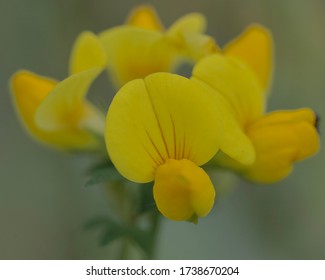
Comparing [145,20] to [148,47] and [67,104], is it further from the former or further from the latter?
[67,104]

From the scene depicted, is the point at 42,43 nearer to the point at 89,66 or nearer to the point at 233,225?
the point at 233,225

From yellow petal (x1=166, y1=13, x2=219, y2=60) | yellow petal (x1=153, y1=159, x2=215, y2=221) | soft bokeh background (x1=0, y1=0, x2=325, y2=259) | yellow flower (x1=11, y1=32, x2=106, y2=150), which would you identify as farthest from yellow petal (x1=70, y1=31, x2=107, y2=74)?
soft bokeh background (x1=0, y1=0, x2=325, y2=259)

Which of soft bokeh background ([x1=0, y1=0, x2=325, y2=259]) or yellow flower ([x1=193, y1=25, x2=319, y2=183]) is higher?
yellow flower ([x1=193, y1=25, x2=319, y2=183])

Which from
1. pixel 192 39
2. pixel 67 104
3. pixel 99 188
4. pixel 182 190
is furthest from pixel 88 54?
pixel 99 188

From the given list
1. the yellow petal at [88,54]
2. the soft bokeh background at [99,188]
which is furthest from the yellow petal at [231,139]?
the soft bokeh background at [99,188]

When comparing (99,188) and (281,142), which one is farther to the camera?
(99,188)

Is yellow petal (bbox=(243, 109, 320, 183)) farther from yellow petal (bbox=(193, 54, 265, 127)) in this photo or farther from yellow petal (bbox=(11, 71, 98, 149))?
yellow petal (bbox=(11, 71, 98, 149))
